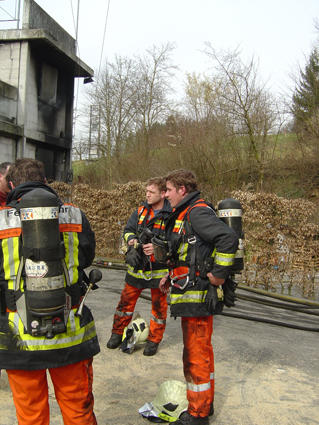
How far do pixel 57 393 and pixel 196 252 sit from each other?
138 centimetres

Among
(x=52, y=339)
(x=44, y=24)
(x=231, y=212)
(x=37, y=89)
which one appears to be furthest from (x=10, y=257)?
(x=44, y=24)

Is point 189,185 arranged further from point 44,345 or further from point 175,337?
point 175,337

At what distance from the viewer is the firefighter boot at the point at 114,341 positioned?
424cm

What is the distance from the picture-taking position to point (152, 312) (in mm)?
4293

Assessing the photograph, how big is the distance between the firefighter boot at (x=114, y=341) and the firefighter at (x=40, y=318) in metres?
2.15

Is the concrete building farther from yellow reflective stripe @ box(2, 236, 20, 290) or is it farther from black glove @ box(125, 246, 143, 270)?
yellow reflective stripe @ box(2, 236, 20, 290)

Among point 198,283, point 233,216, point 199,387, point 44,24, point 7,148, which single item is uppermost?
point 44,24

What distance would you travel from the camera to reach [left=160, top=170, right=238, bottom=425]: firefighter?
272cm

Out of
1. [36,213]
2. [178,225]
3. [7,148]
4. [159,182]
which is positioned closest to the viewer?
[36,213]

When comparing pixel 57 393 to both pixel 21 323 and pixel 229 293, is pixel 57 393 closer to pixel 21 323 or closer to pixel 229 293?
pixel 21 323

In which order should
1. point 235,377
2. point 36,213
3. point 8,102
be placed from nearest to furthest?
point 36,213 → point 235,377 → point 8,102

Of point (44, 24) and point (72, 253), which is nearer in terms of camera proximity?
point (72, 253)

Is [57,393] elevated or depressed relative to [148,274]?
depressed

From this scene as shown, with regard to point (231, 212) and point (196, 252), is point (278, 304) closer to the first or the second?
point (231, 212)
